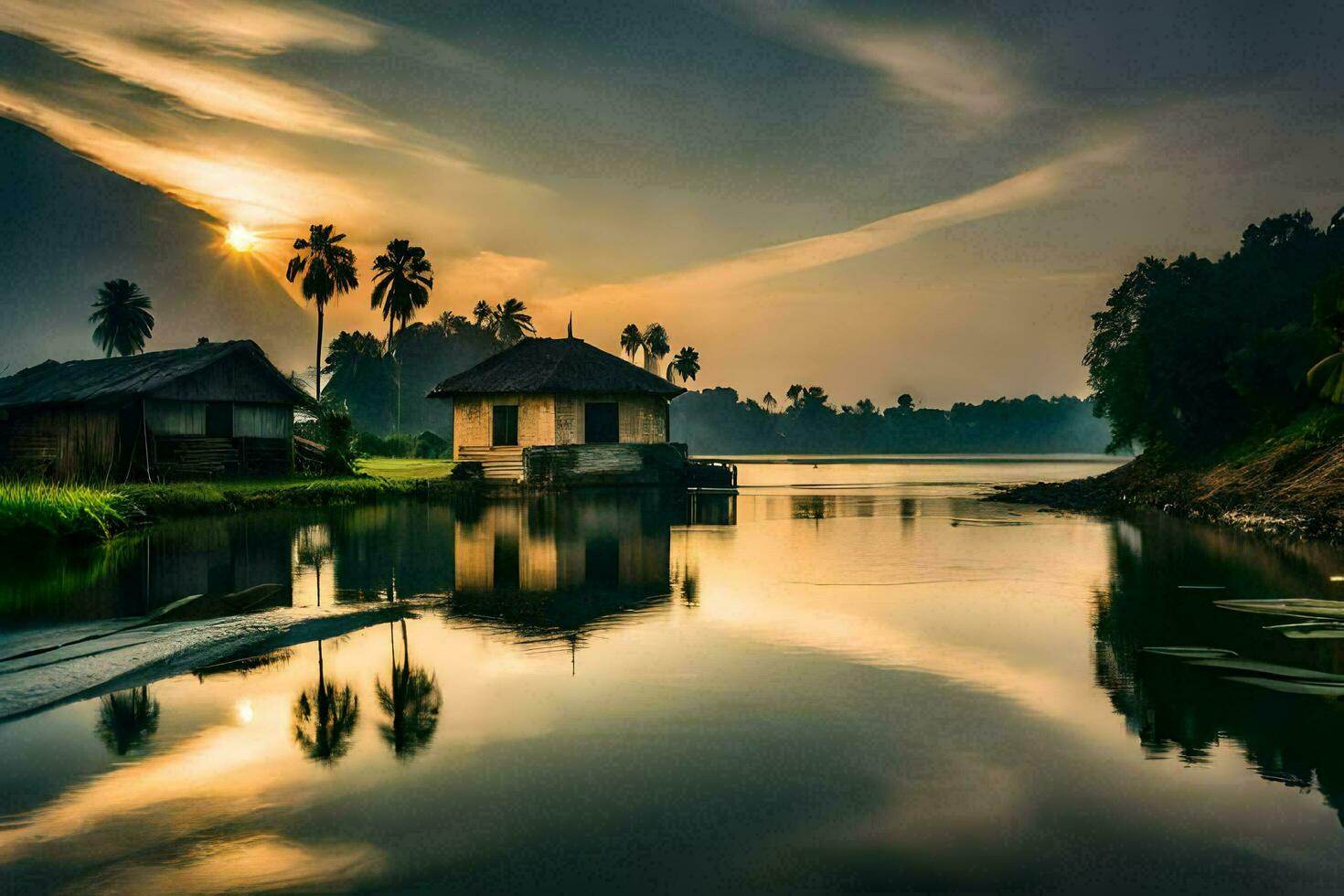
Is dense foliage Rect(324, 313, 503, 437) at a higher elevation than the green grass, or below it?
higher

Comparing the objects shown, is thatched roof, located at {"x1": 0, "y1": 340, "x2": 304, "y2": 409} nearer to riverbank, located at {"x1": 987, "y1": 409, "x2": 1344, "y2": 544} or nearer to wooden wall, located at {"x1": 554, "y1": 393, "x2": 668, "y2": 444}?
wooden wall, located at {"x1": 554, "y1": 393, "x2": 668, "y2": 444}

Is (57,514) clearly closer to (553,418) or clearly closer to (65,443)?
(65,443)

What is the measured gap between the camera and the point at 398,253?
7956 cm

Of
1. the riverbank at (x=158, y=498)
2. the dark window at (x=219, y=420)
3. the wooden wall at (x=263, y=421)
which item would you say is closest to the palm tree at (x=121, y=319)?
the riverbank at (x=158, y=498)

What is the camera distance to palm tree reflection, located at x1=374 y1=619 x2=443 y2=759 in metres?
7.45

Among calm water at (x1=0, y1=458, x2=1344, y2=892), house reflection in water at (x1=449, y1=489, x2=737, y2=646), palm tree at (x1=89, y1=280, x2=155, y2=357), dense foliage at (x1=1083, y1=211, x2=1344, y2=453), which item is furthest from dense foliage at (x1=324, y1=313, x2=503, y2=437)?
calm water at (x1=0, y1=458, x2=1344, y2=892)

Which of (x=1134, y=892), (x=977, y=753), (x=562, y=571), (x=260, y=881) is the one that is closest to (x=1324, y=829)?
(x=1134, y=892)

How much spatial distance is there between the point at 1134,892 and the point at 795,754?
8.55ft

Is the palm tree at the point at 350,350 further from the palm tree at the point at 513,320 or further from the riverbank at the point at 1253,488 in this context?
the riverbank at the point at 1253,488

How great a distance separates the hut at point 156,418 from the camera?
121 feet

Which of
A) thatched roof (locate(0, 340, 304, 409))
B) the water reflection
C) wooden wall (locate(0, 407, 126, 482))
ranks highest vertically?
thatched roof (locate(0, 340, 304, 409))

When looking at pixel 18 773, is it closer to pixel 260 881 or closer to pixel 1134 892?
pixel 260 881

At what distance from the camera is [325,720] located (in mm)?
8023

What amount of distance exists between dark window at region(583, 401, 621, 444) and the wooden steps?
3379 millimetres
